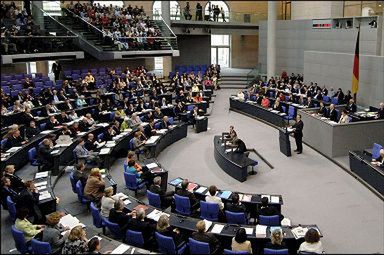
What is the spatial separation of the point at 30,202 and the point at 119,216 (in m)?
2.16

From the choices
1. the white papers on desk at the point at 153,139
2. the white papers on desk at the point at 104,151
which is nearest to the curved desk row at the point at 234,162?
the white papers on desk at the point at 153,139

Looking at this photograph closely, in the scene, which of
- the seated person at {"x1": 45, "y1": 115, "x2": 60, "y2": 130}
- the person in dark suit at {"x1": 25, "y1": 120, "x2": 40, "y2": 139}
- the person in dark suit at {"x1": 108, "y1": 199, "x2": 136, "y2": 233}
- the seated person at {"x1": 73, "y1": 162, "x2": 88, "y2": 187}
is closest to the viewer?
the person in dark suit at {"x1": 108, "y1": 199, "x2": 136, "y2": 233}

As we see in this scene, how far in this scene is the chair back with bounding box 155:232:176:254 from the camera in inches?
293

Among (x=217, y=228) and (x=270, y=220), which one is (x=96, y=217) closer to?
(x=217, y=228)

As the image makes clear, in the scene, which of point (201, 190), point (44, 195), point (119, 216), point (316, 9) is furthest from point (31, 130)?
point (316, 9)

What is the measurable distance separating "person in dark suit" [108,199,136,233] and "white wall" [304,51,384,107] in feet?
50.6

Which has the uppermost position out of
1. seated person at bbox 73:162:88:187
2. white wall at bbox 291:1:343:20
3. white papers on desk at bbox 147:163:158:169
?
white wall at bbox 291:1:343:20

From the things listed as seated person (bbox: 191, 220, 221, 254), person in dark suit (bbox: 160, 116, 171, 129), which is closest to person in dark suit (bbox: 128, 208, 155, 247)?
seated person (bbox: 191, 220, 221, 254)

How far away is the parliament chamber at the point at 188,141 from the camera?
8094 mm

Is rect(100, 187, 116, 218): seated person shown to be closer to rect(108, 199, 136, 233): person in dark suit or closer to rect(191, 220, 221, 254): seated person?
rect(108, 199, 136, 233): person in dark suit

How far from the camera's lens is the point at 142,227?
7902 millimetres

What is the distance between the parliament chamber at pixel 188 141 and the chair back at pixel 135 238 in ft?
0.09

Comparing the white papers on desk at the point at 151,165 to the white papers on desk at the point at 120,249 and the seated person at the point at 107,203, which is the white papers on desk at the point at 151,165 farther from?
the white papers on desk at the point at 120,249

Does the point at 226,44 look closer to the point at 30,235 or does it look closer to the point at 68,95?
the point at 68,95
